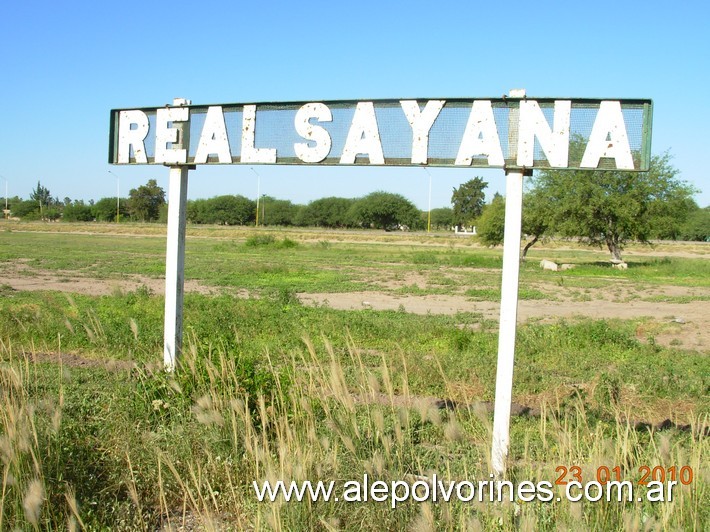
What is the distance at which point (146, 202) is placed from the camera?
4272 inches

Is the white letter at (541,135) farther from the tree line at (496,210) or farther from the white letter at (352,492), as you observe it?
the tree line at (496,210)

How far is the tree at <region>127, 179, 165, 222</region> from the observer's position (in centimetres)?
10806

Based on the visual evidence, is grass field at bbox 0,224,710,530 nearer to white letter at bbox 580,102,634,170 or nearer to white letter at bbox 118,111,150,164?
Result: white letter at bbox 118,111,150,164

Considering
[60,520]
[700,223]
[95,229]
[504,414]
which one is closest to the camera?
[60,520]

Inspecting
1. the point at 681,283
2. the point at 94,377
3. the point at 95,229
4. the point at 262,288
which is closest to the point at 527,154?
the point at 94,377

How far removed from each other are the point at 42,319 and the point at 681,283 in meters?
23.3

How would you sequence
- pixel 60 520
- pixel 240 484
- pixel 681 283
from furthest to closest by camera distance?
1. pixel 681 283
2. pixel 240 484
3. pixel 60 520

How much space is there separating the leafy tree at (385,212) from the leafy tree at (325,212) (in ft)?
17.4

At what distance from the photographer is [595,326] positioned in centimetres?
1048

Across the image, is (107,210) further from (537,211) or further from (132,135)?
(132,135)

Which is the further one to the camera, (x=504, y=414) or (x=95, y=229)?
(x=95, y=229)

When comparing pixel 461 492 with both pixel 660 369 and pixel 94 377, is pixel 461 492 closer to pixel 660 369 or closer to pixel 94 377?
pixel 94 377

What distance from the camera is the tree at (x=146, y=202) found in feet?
355

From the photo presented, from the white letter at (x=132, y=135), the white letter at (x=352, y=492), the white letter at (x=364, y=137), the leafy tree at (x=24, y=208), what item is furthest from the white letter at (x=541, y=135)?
the leafy tree at (x=24, y=208)
